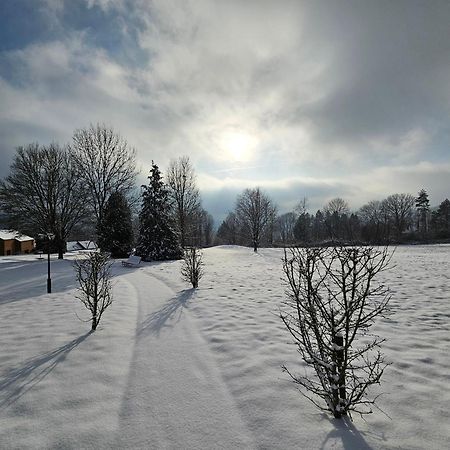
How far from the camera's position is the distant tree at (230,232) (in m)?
71.8

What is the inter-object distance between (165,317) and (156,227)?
646 inches

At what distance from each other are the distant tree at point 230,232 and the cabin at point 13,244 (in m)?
43.8

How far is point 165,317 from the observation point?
6.37 meters

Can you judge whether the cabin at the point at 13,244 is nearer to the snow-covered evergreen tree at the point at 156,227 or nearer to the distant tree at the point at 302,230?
the snow-covered evergreen tree at the point at 156,227

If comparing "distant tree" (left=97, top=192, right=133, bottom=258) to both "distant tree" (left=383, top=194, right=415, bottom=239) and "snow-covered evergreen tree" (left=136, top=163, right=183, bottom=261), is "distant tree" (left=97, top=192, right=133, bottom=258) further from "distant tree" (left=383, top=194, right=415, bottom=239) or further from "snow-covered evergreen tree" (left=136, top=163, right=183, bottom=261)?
"distant tree" (left=383, top=194, right=415, bottom=239)

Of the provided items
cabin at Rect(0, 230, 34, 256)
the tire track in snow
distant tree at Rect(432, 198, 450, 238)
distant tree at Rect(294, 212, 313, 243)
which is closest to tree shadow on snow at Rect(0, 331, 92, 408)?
the tire track in snow

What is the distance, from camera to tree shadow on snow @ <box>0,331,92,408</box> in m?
3.18

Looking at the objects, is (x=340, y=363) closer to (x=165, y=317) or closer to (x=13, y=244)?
(x=165, y=317)

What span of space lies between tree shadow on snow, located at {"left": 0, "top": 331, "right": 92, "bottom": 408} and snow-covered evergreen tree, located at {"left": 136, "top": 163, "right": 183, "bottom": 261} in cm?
1709

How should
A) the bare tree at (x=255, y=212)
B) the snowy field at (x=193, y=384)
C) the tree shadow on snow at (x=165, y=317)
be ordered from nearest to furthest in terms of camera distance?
the snowy field at (x=193, y=384) → the tree shadow on snow at (x=165, y=317) → the bare tree at (x=255, y=212)

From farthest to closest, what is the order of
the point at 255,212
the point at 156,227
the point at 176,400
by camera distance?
the point at 255,212 → the point at 156,227 → the point at 176,400

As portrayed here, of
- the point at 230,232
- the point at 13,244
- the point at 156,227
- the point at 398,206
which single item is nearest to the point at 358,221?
the point at 398,206

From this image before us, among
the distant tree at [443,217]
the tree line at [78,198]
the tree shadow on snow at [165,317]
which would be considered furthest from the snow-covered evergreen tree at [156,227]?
the distant tree at [443,217]

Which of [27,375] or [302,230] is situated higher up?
[302,230]
